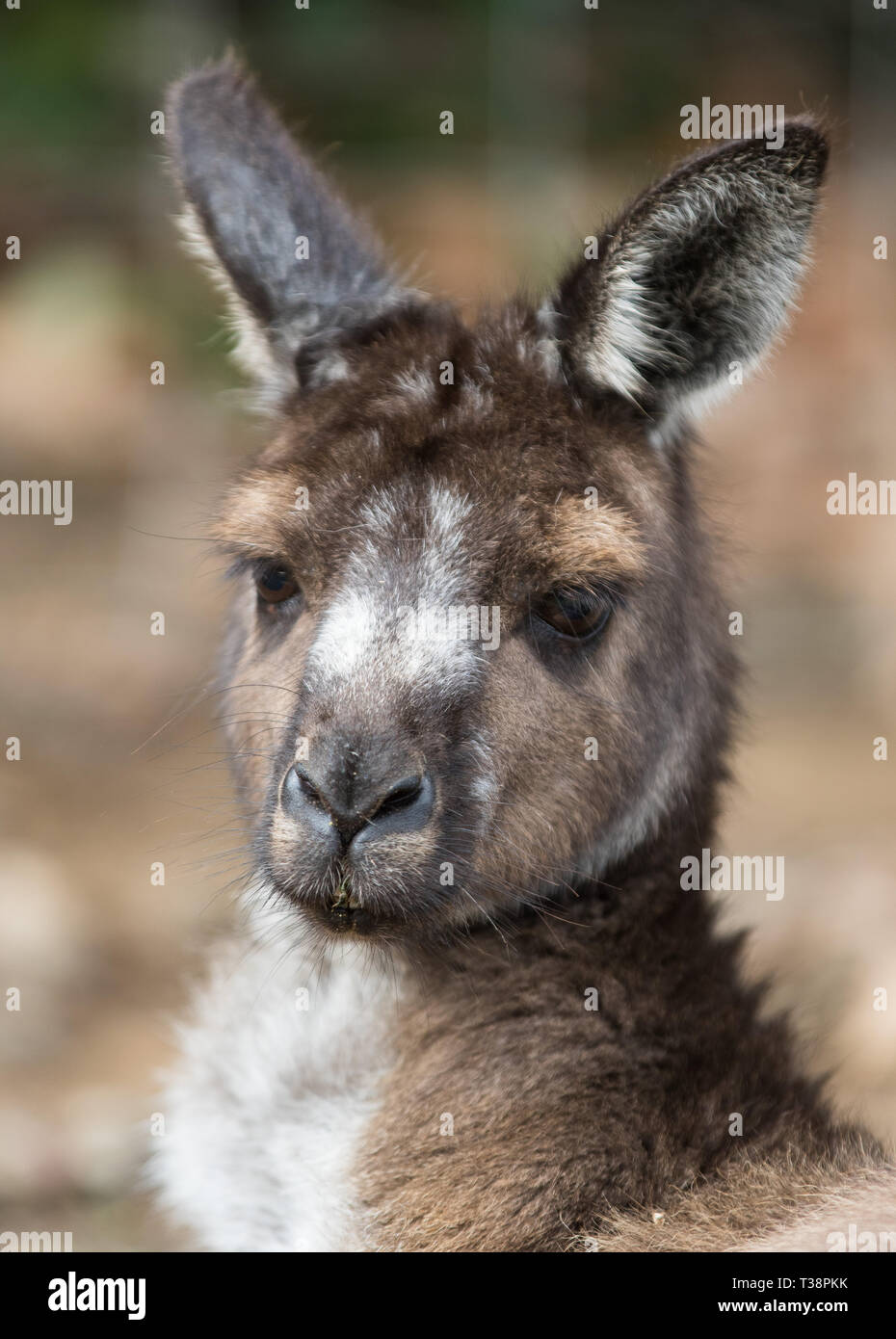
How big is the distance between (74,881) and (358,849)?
577cm

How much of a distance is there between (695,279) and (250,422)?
465 centimetres

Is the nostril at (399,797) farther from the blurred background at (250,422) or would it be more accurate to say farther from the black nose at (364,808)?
the blurred background at (250,422)

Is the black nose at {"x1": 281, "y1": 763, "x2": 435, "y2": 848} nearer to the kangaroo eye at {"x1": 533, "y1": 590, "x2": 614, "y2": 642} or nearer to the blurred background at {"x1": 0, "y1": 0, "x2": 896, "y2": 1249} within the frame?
the kangaroo eye at {"x1": 533, "y1": 590, "x2": 614, "y2": 642}

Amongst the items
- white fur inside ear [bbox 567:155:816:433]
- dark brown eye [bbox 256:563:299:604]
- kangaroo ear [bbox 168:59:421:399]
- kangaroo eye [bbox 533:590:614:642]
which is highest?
kangaroo ear [bbox 168:59:421:399]

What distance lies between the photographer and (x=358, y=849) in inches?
149

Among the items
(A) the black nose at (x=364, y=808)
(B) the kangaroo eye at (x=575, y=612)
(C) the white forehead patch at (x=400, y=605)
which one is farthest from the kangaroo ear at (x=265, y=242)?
(A) the black nose at (x=364, y=808)

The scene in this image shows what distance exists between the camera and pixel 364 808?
3758 millimetres

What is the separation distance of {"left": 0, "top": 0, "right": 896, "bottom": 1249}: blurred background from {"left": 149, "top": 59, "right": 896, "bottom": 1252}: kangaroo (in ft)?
9.56

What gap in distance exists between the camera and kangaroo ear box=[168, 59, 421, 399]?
4.84m

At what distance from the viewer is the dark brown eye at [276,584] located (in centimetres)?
447

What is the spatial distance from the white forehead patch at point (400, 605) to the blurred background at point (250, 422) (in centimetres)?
388

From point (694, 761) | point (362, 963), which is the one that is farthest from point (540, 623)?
point (362, 963)

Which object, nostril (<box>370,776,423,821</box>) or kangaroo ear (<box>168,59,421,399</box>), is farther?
kangaroo ear (<box>168,59,421,399</box>)

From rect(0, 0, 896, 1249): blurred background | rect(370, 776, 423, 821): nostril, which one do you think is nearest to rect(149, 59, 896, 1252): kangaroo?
rect(370, 776, 423, 821): nostril
